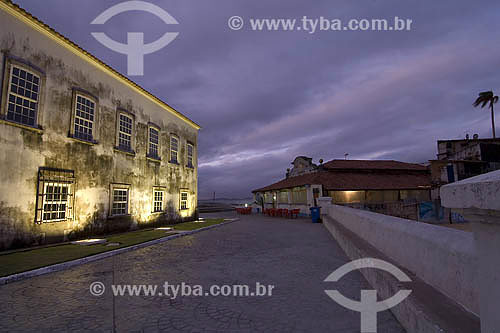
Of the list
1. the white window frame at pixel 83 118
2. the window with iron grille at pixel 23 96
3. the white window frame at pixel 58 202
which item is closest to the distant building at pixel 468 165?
the white window frame at pixel 83 118

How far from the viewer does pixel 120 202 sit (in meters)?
13.7

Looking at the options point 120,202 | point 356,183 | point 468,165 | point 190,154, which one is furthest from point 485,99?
point 120,202

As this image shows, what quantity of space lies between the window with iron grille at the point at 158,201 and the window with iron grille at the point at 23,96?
313 inches

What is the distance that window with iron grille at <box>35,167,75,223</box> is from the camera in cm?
969

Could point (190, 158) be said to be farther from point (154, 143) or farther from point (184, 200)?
point (154, 143)

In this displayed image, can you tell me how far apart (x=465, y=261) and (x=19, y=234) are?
11.8 m

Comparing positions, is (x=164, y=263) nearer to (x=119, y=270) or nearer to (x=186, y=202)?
(x=119, y=270)

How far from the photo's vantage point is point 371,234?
21.6ft

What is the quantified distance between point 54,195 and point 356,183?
76.2ft

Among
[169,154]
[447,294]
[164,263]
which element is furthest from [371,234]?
[169,154]

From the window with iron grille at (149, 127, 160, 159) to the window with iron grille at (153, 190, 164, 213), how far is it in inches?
90.4

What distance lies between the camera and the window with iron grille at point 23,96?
9.06 m

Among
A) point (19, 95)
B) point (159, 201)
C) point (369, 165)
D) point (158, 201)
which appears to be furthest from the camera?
point (369, 165)

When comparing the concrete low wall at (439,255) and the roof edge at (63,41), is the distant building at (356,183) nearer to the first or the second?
the roof edge at (63,41)
